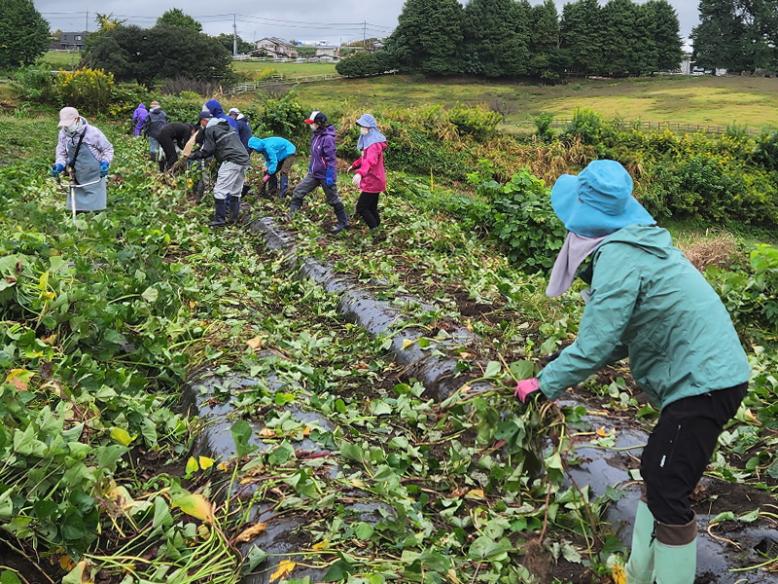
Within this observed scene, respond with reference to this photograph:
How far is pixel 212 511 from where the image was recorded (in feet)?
9.82

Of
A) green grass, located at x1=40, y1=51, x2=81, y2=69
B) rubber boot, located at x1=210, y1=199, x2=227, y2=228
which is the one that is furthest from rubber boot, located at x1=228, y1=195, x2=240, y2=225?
green grass, located at x1=40, y1=51, x2=81, y2=69

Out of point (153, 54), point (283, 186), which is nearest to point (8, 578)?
point (283, 186)

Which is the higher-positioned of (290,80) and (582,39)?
(582,39)

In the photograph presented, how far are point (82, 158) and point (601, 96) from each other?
4563cm

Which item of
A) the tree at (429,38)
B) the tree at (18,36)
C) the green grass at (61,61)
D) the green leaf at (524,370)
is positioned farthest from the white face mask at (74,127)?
the tree at (18,36)

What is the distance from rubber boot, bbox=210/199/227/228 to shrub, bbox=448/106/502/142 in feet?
49.7

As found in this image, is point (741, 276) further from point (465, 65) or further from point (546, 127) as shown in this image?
point (465, 65)

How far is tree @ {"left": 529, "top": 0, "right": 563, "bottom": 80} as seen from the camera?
5547cm

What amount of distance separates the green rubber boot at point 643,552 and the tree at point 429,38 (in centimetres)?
5471

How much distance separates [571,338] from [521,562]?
8.97ft

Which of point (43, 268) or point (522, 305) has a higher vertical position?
point (43, 268)

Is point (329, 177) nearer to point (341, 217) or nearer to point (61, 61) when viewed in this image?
point (341, 217)

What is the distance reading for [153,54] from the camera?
42.7m

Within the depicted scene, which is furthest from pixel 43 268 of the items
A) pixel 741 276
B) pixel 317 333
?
pixel 741 276
